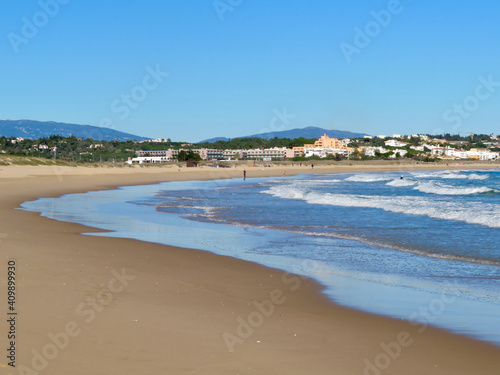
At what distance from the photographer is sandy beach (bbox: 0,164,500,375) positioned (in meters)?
4.82

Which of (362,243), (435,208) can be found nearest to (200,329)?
(362,243)

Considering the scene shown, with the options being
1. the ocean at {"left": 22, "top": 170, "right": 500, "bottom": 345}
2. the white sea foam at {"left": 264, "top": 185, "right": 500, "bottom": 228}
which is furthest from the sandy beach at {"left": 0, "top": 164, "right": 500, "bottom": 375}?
the white sea foam at {"left": 264, "top": 185, "right": 500, "bottom": 228}

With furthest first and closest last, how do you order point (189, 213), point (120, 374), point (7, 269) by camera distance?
point (189, 213), point (7, 269), point (120, 374)

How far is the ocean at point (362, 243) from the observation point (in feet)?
24.6

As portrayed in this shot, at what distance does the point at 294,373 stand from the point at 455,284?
506 cm

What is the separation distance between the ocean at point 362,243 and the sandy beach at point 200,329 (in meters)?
0.68

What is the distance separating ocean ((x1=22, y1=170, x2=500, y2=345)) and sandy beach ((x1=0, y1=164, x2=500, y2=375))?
2.24 feet

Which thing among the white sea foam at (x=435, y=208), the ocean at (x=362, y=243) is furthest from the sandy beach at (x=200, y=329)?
the white sea foam at (x=435, y=208)

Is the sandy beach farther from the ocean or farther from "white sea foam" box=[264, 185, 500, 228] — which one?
"white sea foam" box=[264, 185, 500, 228]

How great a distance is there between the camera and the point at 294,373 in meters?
4.66

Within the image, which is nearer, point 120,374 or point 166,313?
point 120,374

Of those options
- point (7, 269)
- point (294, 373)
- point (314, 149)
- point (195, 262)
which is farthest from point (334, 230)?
point (314, 149)

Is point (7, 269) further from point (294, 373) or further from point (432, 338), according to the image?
point (432, 338)

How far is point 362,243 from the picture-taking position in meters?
13.4
